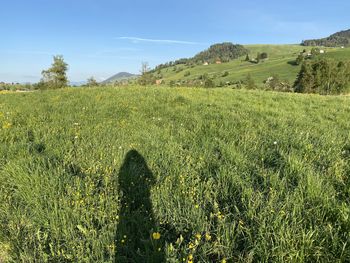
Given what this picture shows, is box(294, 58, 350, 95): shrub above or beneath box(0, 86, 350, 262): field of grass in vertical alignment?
above

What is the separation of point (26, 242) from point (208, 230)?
218cm

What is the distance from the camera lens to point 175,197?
3809 millimetres

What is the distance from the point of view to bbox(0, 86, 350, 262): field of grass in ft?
9.66

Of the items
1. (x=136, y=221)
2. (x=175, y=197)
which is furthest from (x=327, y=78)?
(x=136, y=221)

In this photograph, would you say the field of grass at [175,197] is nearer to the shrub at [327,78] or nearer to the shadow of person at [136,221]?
the shadow of person at [136,221]

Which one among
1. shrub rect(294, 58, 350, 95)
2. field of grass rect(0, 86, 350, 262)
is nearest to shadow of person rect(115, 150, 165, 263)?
field of grass rect(0, 86, 350, 262)

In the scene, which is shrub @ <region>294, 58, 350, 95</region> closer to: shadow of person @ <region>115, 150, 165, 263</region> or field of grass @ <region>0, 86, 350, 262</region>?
field of grass @ <region>0, 86, 350, 262</region>

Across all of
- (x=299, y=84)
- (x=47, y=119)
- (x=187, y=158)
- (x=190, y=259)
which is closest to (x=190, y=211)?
(x=190, y=259)

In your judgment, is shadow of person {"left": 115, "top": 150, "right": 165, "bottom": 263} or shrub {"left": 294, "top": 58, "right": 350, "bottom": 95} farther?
shrub {"left": 294, "top": 58, "right": 350, "bottom": 95}

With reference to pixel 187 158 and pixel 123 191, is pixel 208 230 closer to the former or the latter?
pixel 123 191

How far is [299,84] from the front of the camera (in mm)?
69750

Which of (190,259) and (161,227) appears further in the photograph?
(161,227)

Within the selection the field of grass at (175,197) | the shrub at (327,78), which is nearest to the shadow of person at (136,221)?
the field of grass at (175,197)

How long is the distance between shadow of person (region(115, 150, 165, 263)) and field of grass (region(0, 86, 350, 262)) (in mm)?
15
